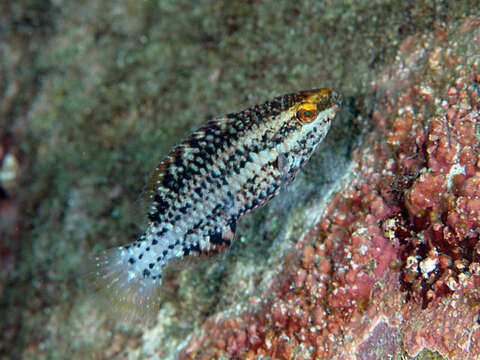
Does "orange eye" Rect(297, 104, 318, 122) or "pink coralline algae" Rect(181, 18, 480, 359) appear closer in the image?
"pink coralline algae" Rect(181, 18, 480, 359)

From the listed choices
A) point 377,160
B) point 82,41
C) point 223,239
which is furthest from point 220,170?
point 82,41

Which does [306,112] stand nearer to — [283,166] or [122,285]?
[283,166]

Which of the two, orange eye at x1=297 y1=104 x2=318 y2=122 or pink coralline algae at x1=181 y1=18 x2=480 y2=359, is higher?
orange eye at x1=297 y1=104 x2=318 y2=122

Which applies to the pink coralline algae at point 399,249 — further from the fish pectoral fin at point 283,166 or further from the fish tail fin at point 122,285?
the fish tail fin at point 122,285

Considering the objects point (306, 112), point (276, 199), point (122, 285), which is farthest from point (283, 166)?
point (122, 285)

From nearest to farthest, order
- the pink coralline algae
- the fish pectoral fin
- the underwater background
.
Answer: the pink coralline algae
the underwater background
the fish pectoral fin

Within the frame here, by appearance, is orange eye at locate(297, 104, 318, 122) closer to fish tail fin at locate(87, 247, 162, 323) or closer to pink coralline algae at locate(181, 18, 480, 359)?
pink coralline algae at locate(181, 18, 480, 359)

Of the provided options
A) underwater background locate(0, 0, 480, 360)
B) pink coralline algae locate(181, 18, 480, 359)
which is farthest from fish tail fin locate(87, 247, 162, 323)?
pink coralline algae locate(181, 18, 480, 359)

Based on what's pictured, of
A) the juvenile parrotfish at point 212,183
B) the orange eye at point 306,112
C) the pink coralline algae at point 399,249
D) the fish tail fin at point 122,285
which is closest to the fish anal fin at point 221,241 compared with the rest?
the juvenile parrotfish at point 212,183
